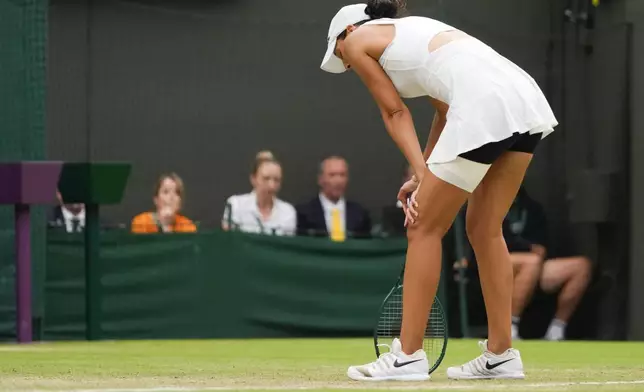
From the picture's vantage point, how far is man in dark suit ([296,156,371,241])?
12.0 meters

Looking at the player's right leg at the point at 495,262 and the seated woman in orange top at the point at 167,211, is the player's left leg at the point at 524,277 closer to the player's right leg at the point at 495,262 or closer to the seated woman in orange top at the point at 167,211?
the seated woman in orange top at the point at 167,211

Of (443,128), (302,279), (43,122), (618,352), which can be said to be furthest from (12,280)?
(443,128)

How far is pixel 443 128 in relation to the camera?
562cm

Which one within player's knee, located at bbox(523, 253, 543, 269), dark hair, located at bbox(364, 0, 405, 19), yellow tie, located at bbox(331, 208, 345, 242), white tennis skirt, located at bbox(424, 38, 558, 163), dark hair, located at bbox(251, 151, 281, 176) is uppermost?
dark hair, located at bbox(364, 0, 405, 19)

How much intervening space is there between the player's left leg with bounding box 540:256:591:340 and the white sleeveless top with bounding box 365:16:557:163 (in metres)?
6.66

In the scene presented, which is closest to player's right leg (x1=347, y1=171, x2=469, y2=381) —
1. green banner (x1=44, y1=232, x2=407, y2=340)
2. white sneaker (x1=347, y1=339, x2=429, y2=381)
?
white sneaker (x1=347, y1=339, x2=429, y2=381)

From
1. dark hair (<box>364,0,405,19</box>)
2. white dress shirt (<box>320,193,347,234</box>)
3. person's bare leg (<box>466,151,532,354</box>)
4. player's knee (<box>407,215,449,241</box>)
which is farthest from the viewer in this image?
white dress shirt (<box>320,193,347,234</box>)

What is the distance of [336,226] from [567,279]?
79.1 inches

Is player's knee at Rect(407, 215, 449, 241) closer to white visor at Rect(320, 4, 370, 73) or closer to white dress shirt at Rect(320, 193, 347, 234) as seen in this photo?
white visor at Rect(320, 4, 370, 73)

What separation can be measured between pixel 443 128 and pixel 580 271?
666 centimetres

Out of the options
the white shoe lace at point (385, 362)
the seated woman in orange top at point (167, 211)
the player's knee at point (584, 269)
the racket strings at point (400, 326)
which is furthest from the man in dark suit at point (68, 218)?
the white shoe lace at point (385, 362)

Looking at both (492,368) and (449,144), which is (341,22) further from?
(492,368)

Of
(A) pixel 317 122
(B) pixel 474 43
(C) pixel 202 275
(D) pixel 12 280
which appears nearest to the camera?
(B) pixel 474 43

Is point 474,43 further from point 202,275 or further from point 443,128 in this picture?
point 202,275
